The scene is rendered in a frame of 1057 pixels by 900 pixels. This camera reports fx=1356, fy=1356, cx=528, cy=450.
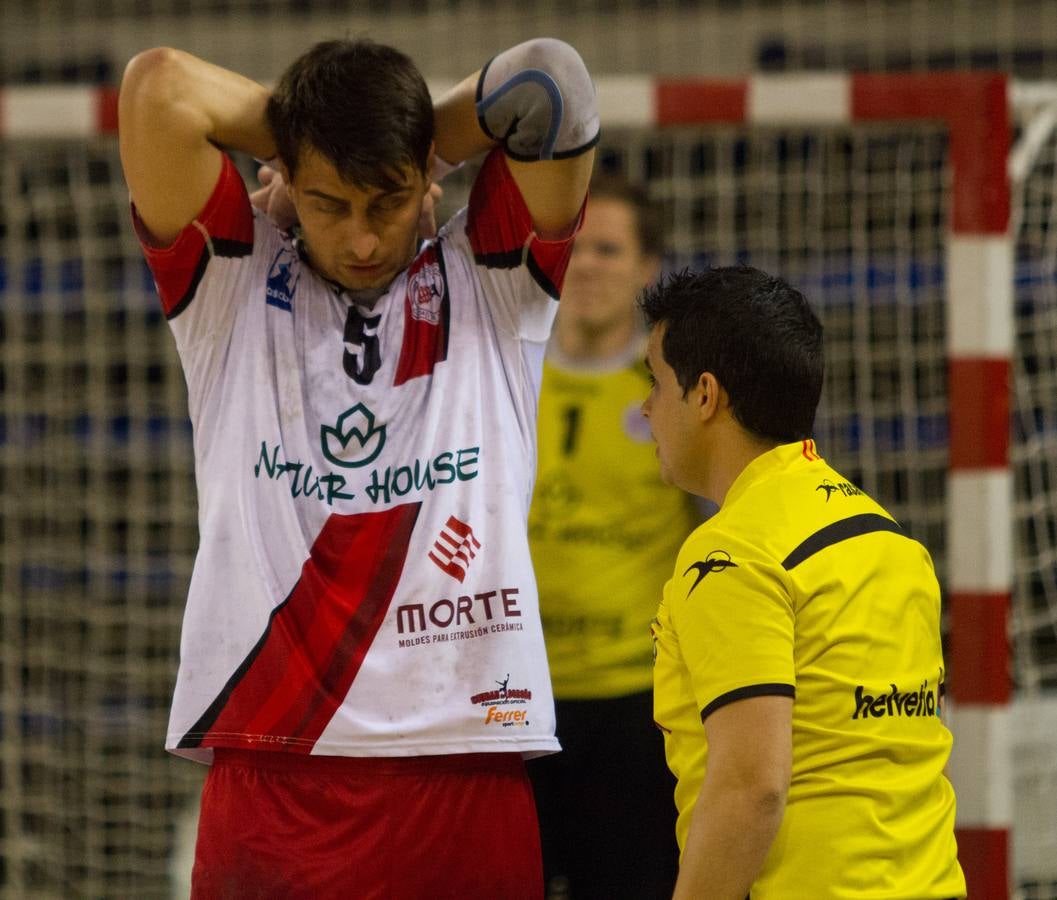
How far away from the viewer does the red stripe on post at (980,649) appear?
282 centimetres

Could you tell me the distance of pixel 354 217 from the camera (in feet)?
5.80

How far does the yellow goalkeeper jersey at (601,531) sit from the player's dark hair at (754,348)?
100 cm

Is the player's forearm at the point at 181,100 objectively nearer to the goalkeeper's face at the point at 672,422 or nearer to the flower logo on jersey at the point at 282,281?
the flower logo on jersey at the point at 282,281

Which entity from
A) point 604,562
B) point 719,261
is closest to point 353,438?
point 604,562

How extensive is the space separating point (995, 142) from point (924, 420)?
1.83 metres

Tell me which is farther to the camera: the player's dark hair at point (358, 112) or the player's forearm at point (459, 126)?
the player's forearm at point (459, 126)

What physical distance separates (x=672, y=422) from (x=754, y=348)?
14 centimetres

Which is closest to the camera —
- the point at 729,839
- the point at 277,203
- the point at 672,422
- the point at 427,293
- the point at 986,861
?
the point at 729,839

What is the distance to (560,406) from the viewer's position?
8.92 ft

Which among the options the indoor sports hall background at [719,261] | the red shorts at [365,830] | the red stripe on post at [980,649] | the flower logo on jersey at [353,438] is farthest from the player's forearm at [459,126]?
the red stripe on post at [980,649]

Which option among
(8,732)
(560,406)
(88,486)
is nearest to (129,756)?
(8,732)

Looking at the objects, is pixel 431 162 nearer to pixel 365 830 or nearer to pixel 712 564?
pixel 712 564

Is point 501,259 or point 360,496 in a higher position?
point 501,259

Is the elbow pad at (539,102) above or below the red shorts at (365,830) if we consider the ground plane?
above
